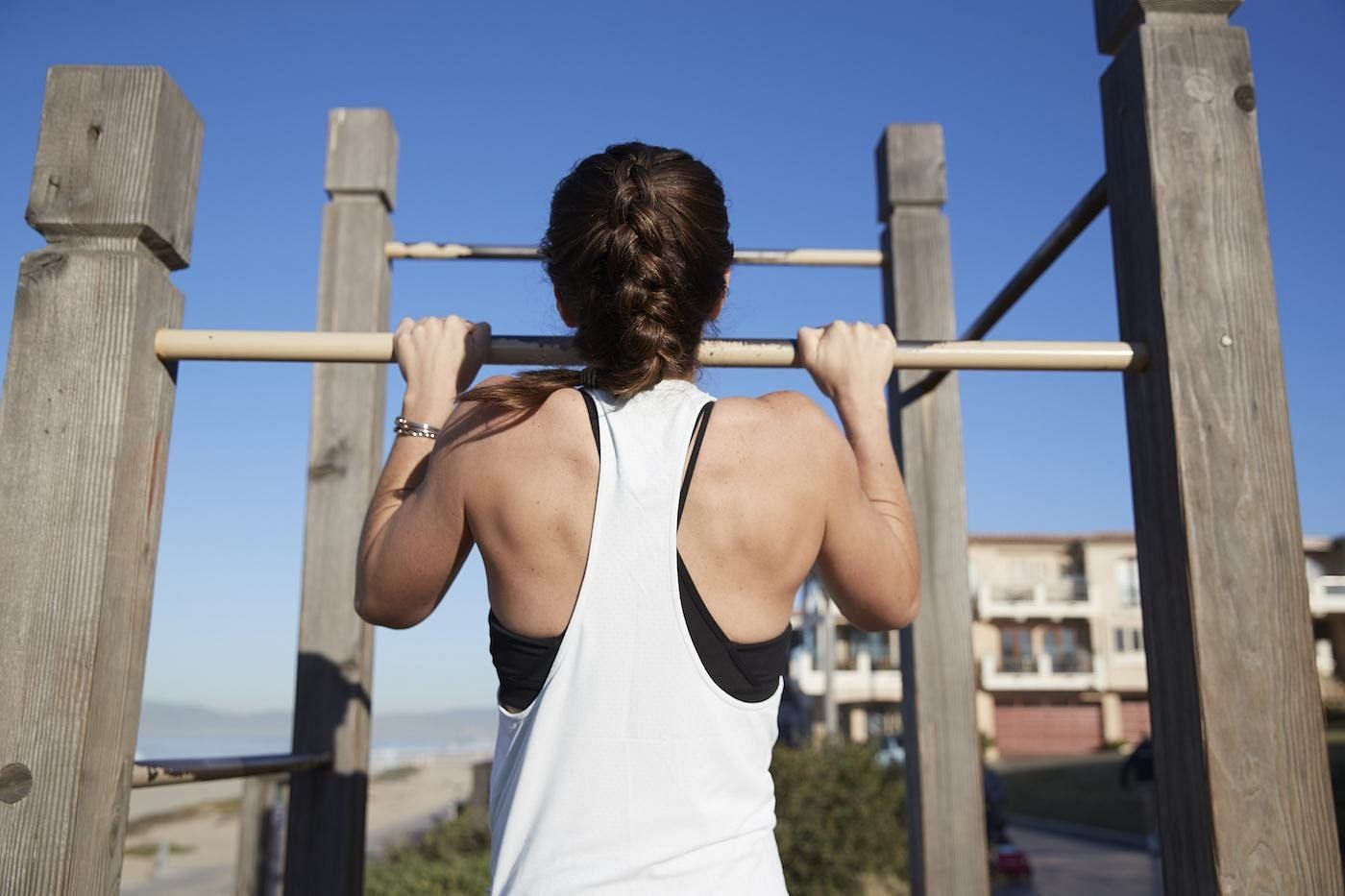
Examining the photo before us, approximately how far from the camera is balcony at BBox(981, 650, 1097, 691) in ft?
119

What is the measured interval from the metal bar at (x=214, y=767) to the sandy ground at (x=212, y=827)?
67.9 ft

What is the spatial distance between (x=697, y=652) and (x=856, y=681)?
37.1 meters

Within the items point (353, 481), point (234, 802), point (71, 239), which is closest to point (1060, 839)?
point (353, 481)

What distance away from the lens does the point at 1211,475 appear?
1.40 meters

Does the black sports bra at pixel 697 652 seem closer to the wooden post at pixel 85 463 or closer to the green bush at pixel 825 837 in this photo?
the wooden post at pixel 85 463

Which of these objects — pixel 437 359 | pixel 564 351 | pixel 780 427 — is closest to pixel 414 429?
pixel 437 359

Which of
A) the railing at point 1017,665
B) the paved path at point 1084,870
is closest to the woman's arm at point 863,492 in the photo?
the paved path at point 1084,870

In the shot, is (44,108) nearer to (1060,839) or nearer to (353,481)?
(353,481)

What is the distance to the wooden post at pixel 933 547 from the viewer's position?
2.70 m

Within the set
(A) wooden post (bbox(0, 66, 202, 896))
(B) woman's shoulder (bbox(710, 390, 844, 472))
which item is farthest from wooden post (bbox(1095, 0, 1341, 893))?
(A) wooden post (bbox(0, 66, 202, 896))

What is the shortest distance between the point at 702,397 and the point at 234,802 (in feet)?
177

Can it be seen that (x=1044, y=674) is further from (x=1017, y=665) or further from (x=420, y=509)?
(x=420, y=509)

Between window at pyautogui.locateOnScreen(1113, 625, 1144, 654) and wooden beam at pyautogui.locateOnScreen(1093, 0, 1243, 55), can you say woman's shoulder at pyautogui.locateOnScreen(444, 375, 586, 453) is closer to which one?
wooden beam at pyautogui.locateOnScreen(1093, 0, 1243, 55)

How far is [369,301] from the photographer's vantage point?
9.44ft
